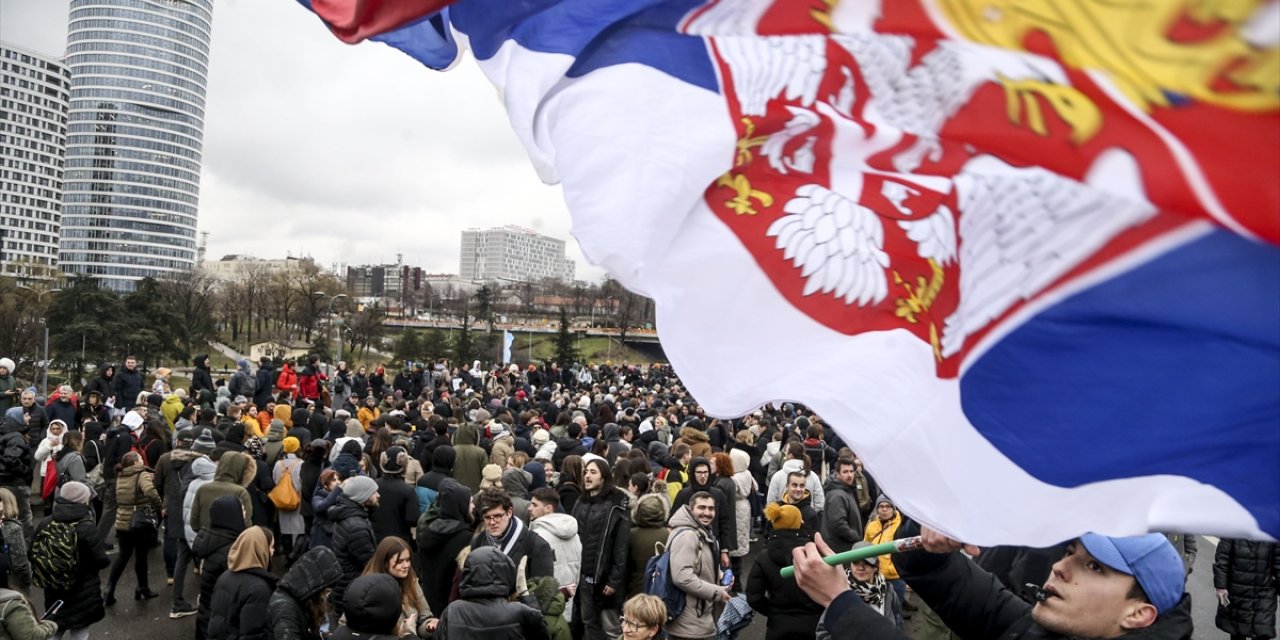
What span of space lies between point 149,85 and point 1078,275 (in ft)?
515

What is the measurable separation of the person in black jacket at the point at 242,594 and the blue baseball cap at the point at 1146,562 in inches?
168

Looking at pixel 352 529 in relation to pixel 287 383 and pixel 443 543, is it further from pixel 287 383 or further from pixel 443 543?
pixel 287 383

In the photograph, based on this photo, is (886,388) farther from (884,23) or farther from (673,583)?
(673,583)

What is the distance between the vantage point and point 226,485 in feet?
24.8

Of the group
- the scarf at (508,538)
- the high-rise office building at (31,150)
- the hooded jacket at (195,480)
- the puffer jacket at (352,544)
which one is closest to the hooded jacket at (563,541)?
the scarf at (508,538)

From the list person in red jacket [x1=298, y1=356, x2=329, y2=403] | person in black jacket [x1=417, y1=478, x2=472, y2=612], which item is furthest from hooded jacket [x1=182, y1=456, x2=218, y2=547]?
person in red jacket [x1=298, y1=356, x2=329, y2=403]

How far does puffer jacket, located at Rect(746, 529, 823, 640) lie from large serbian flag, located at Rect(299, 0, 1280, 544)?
3.00 meters

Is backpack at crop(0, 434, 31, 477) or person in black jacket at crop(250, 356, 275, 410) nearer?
backpack at crop(0, 434, 31, 477)

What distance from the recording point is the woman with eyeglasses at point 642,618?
14.6ft

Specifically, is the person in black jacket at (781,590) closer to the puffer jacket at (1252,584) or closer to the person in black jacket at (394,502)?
the person in black jacket at (394,502)

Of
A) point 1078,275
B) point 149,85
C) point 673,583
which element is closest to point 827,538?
point 673,583

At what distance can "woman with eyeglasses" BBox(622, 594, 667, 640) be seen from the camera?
446 centimetres

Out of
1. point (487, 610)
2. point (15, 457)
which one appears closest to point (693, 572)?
point (487, 610)

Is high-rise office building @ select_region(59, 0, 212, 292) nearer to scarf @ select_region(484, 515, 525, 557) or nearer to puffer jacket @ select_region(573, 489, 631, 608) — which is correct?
puffer jacket @ select_region(573, 489, 631, 608)
